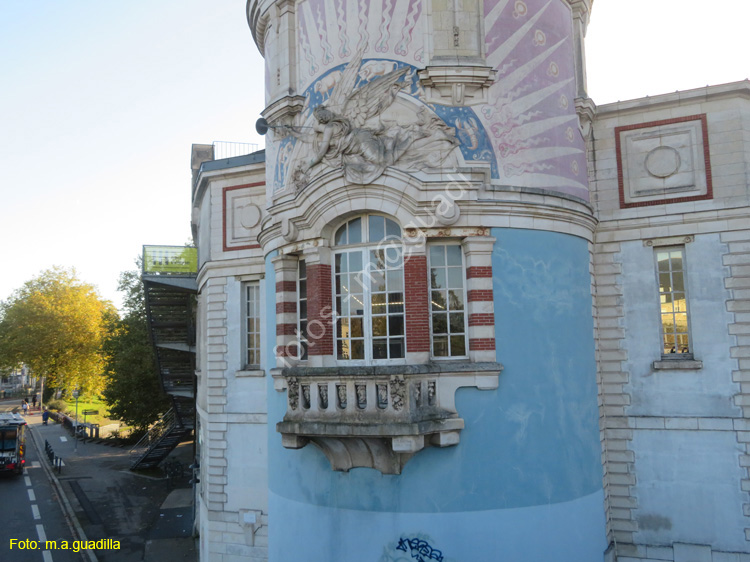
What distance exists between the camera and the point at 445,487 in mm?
11633

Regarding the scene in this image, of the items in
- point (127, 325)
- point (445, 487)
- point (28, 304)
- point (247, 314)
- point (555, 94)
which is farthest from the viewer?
point (28, 304)

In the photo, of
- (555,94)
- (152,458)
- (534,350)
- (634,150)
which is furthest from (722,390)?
(152,458)

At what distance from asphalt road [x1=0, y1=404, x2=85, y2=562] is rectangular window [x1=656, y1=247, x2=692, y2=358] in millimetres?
19258

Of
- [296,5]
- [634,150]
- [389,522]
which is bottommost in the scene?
[389,522]

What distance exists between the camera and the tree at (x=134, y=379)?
38312 millimetres

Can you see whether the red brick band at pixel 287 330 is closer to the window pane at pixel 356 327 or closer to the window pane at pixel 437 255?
the window pane at pixel 356 327

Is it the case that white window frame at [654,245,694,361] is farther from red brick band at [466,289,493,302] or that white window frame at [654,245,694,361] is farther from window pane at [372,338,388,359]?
window pane at [372,338,388,359]

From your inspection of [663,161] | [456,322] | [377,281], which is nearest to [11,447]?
[377,281]

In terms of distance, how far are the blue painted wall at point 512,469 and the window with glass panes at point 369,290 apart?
177cm

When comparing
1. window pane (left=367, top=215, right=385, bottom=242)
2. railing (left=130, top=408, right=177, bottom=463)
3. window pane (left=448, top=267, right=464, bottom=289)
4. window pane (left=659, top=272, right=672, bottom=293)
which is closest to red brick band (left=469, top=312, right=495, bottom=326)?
window pane (left=448, top=267, right=464, bottom=289)

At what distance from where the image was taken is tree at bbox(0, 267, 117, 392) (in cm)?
6200

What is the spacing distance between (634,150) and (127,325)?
115 feet

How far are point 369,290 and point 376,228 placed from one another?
1.21m

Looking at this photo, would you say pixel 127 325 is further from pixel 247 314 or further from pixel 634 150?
pixel 634 150
